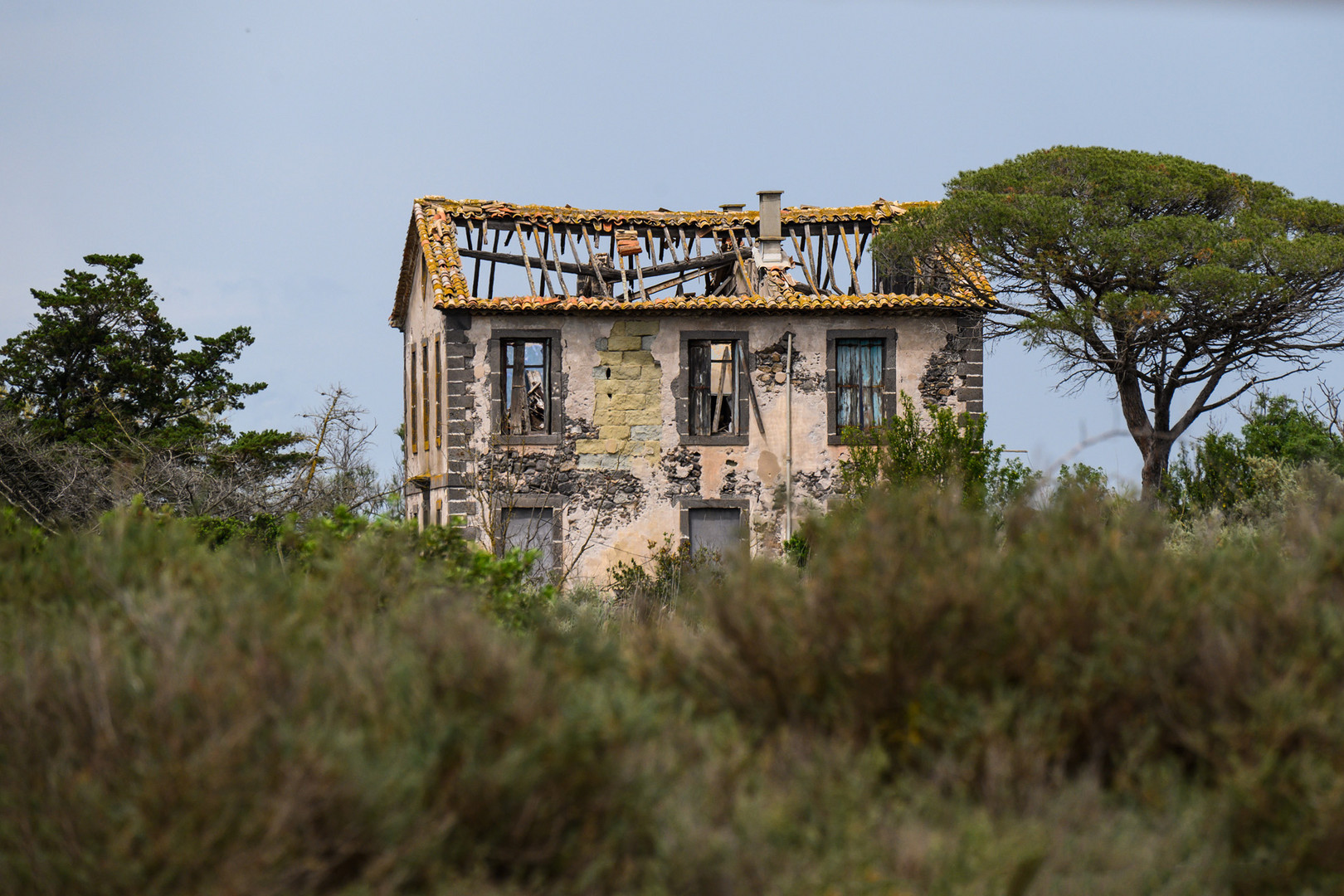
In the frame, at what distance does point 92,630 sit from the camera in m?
3.72

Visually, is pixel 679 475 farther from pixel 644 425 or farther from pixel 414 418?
pixel 414 418

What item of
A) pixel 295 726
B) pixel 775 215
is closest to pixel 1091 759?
pixel 295 726

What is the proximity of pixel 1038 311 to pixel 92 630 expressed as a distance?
1841 centimetres

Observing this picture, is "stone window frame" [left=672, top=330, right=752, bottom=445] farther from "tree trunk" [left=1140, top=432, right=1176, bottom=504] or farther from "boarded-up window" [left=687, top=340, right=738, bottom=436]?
"tree trunk" [left=1140, top=432, right=1176, bottom=504]

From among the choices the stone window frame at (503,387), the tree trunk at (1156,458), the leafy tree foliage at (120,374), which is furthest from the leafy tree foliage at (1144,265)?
the leafy tree foliage at (120,374)

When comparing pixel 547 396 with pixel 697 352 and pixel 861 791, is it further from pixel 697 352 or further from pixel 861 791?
pixel 861 791

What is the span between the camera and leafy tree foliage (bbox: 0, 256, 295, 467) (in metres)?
25.8

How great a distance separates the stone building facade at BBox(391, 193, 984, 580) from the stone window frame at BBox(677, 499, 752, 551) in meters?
0.02

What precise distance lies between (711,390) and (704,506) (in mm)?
1801

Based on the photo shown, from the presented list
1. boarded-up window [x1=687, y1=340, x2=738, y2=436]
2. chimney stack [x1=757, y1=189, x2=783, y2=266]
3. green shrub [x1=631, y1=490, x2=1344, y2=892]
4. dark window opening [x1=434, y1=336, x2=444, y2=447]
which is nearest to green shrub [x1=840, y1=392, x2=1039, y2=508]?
boarded-up window [x1=687, y1=340, x2=738, y2=436]

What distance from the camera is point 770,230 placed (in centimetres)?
1962

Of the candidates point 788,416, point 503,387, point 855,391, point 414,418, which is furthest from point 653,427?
point 414,418

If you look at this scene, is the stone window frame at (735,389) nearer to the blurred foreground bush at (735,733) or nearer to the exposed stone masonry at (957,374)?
the exposed stone masonry at (957,374)

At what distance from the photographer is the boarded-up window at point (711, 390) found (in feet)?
59.8
